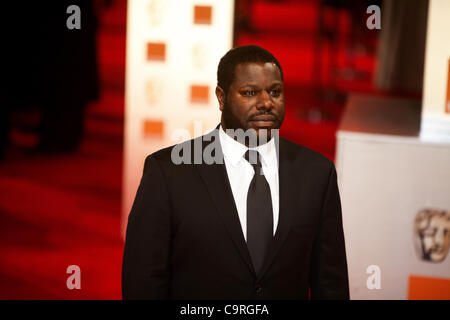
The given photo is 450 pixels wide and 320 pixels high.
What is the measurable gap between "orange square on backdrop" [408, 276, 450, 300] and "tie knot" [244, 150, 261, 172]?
5.53 feet

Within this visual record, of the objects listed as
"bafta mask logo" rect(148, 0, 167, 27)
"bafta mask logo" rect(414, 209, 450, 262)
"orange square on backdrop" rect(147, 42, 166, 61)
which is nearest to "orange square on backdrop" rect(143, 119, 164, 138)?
"orange square on backdrop" rect(147, 42, 166, 61)

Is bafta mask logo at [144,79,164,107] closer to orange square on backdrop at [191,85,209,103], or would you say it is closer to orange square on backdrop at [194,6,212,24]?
orange square on backdrop at [191,85,209,103]

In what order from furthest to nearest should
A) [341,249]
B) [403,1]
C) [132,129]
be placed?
[403,1] → [132,129] → [341,249]

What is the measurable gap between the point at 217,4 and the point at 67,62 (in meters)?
2.69

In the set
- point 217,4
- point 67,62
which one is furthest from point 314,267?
point 67,62

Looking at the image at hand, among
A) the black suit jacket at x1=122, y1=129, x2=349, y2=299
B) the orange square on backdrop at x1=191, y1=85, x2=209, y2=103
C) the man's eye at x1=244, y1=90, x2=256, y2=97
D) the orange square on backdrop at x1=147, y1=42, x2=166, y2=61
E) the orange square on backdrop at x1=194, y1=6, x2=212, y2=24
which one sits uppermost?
the orange square on backdrop at x1=194, y1=6, x2=212, y2=24

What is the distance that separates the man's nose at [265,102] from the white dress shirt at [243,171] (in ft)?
0.42

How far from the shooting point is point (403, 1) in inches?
324

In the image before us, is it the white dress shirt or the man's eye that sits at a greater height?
the man's eye

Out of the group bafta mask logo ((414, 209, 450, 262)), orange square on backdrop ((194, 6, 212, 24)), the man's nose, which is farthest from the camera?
orange square on backdrop ((194, 6, 212, 24))

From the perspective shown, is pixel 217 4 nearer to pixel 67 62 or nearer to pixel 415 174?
pixel 415 174

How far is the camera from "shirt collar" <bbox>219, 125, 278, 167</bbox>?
1.62 metres

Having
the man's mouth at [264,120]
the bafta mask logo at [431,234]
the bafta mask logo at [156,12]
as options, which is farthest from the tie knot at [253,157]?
the bafta mask logo at [156,12]

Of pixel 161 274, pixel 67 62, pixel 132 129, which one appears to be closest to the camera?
pixel 161 274
